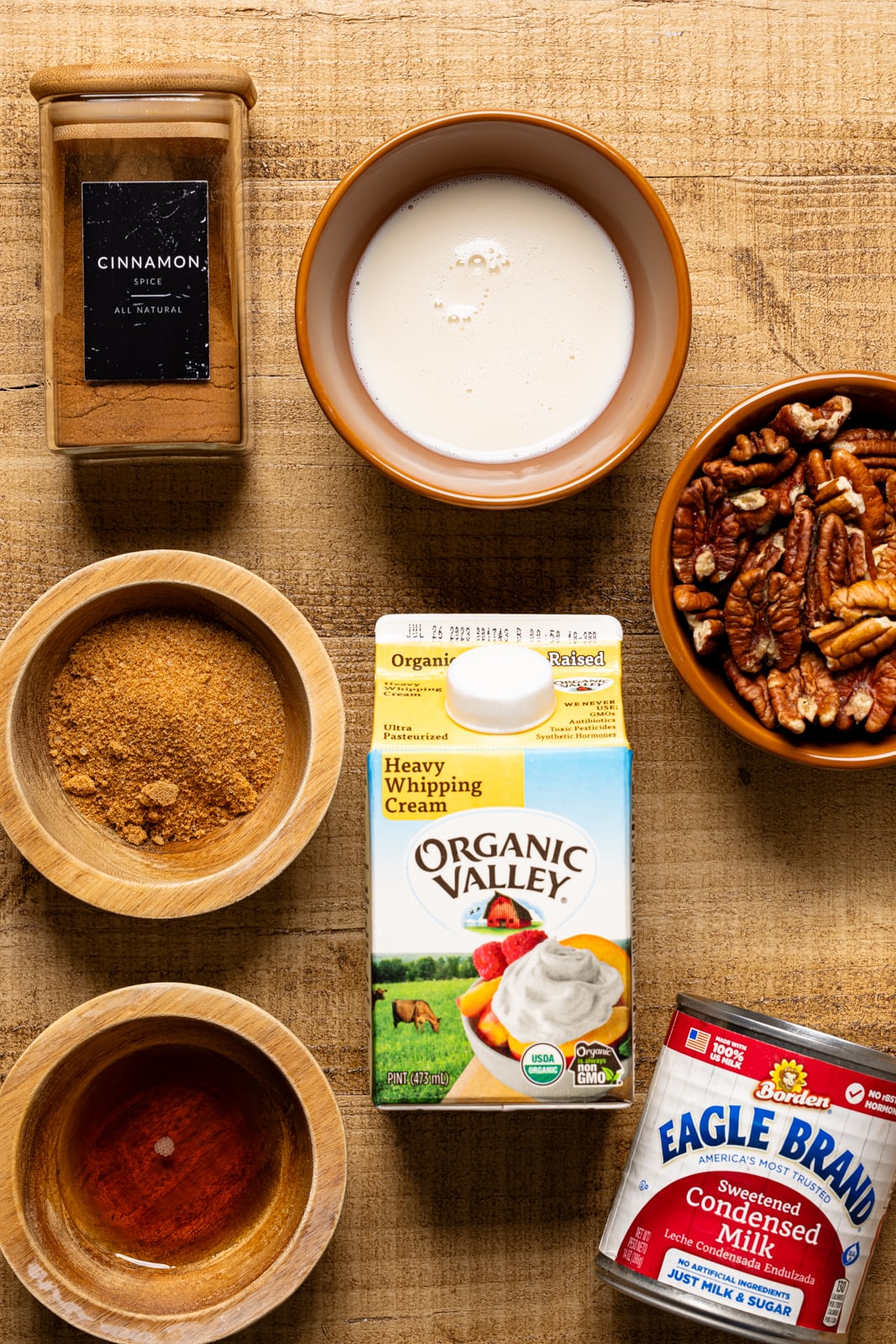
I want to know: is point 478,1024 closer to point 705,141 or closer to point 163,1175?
point 163,1175

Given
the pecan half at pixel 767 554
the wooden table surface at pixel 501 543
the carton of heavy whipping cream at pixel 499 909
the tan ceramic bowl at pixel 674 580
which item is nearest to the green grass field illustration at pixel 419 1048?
the carton of heavy whipping cream at pixel 499 909

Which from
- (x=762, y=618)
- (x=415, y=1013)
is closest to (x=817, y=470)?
(x=762, y=618)

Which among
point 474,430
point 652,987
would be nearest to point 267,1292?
point 652,987

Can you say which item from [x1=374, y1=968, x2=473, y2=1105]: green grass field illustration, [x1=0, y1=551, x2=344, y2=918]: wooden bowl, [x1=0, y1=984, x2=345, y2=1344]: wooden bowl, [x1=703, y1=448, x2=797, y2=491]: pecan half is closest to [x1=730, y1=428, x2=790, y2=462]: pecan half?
[x1=703, y1=448, x2=797, y2=491]: pecan half

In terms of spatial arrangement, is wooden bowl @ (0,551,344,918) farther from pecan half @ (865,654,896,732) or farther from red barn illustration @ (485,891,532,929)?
pecan half @ (865,654,896,732)

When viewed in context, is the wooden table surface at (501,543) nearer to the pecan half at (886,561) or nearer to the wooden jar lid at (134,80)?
the wooden jar lid at (134,80)
